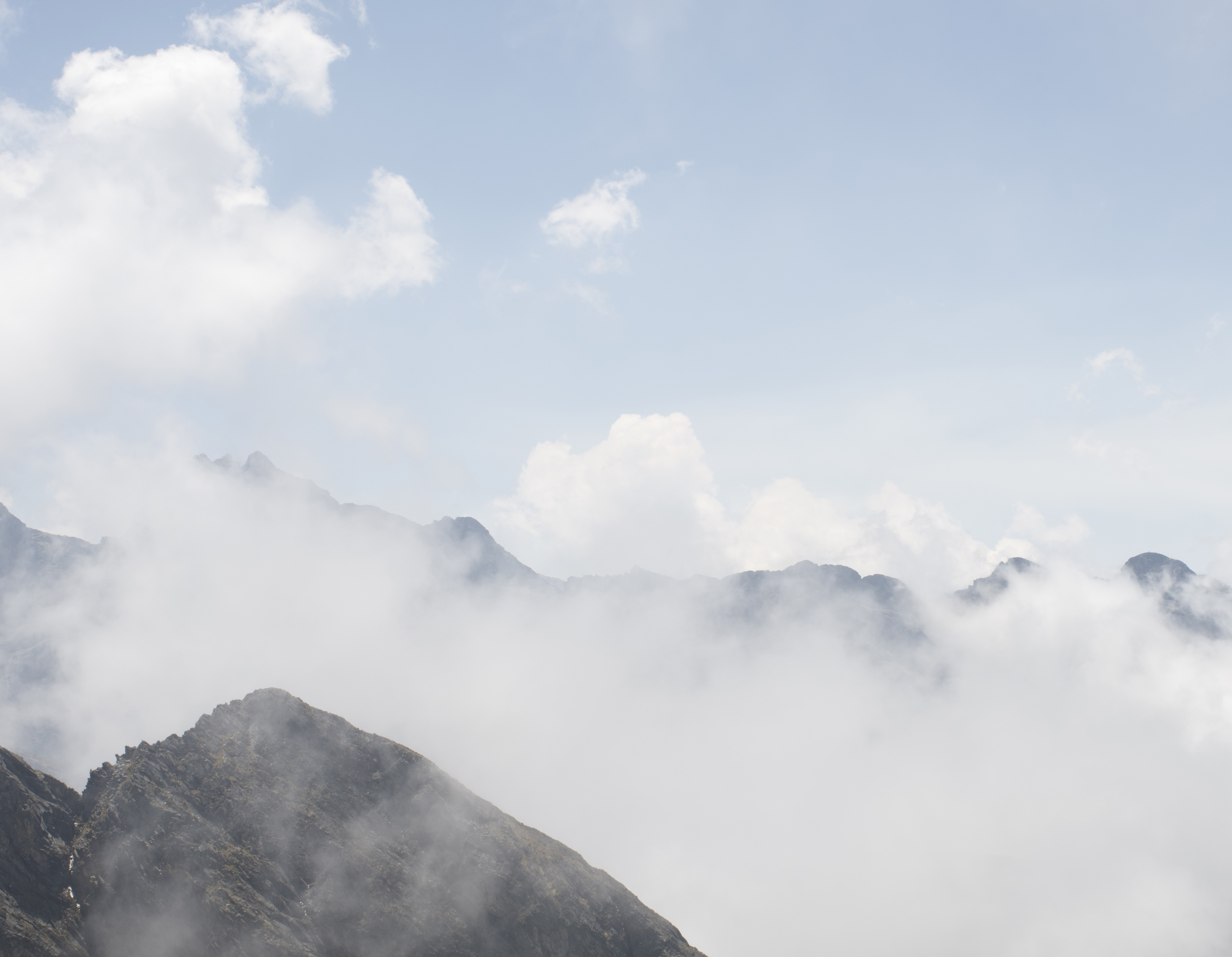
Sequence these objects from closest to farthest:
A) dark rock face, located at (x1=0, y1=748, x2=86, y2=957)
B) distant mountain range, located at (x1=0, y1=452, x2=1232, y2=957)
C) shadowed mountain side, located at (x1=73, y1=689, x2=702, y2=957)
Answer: dark rock face, located at (x1=0, y1=748, x2=86, y2=957) < distant mountain range, located at (x1=0, y1=452, x2=1232, y2=957) < shadowed mountain side, located at (x1=73, y1=689, x2=702, y2=957)

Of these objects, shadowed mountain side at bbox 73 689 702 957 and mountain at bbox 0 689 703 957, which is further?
shadowed mountain side at bbox 73 689 702 957

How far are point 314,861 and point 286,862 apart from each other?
153 inches

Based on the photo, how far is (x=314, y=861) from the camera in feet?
344

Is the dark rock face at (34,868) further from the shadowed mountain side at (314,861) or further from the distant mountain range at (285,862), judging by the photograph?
the shadowed mountain side at (314,861)

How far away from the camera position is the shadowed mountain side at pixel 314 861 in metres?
89.6

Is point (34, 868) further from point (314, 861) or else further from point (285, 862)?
point (314, 861)

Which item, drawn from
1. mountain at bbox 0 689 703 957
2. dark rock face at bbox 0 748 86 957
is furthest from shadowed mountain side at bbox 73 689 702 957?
dark rock face at bbox 0 748 86 957

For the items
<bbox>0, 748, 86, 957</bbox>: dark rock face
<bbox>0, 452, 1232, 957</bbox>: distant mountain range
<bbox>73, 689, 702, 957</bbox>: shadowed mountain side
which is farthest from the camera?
<bbox>73, 689, 702, 957</bbox>: shadowed mountain side

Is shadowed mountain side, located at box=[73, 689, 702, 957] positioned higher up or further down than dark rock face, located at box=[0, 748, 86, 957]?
higher up

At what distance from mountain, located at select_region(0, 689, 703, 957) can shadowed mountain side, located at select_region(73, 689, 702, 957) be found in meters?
0.20

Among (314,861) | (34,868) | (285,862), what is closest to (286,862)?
(285,862)

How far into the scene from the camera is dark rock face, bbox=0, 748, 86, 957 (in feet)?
255

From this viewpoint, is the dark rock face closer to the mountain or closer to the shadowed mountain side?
the mountain

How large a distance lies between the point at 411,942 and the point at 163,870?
33320 millimetres
